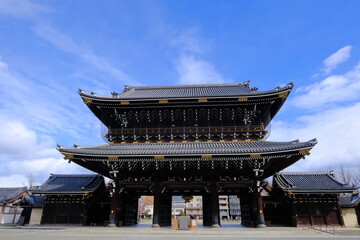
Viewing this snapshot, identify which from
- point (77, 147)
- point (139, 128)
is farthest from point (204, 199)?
point (77, 147)

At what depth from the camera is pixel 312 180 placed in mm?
22859

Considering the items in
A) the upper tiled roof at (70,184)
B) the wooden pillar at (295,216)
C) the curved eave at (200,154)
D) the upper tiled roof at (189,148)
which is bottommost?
the wooden pillar at (295,216)

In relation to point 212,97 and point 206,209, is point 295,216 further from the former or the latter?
point 212,97

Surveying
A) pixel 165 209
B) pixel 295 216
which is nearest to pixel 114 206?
pixel 165 209

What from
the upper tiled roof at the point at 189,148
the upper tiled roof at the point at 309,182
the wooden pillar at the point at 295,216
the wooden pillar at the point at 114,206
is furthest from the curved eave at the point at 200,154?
the wooden pillar at the point at 295,216

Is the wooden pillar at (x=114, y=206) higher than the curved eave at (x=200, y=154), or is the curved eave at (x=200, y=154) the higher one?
the curved eave at (x=200, y=154)

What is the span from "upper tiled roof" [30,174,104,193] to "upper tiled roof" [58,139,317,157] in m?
5.39

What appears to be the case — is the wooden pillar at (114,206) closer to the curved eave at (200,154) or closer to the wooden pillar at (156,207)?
the wooden pillar at (156,207)

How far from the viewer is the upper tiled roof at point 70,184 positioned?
72.1 feet

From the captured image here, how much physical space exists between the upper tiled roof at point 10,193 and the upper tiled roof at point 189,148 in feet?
71.4

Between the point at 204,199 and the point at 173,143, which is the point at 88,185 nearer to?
the point at 173,143

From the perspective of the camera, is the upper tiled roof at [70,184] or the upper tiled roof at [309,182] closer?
the upper tiled roof at [309,182]

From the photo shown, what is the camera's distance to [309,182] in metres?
22.4

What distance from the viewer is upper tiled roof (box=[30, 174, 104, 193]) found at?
72.1ft
